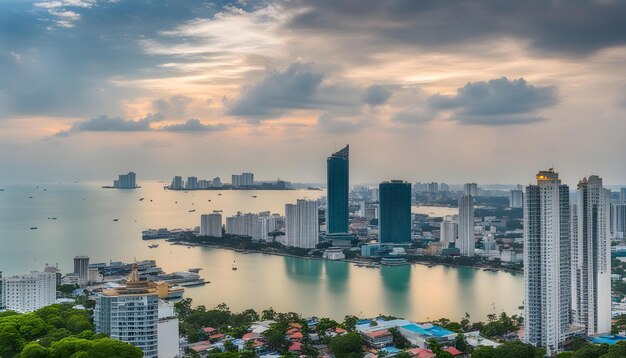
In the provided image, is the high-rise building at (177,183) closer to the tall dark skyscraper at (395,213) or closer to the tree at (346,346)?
the tall dark skyscraper at (395,213)

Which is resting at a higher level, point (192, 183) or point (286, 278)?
point (192, 183)

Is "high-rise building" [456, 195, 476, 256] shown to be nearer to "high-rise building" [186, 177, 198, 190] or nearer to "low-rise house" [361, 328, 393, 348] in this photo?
"low-rise house" [361, 328, 393, 348]

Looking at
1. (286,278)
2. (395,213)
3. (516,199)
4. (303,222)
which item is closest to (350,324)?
(286,278)

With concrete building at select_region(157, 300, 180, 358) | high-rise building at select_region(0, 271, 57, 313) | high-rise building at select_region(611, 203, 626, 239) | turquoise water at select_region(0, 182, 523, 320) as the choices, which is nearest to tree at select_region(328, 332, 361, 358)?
concrete building at select_region(157, 300, 180, 358)

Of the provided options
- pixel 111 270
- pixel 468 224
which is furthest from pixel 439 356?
pixel 468 224

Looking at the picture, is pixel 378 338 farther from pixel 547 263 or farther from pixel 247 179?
pixel 247 179

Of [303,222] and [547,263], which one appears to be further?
[303,222]
